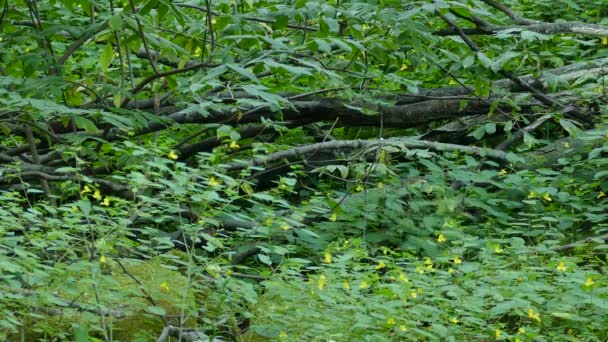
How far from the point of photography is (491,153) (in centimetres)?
658

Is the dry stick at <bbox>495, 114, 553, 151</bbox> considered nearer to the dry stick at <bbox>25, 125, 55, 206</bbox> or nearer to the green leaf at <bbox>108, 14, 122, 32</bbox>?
the dry stick at <bbox>25, 125, 55, 206</bbox>

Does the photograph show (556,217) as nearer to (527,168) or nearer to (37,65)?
(527,168)

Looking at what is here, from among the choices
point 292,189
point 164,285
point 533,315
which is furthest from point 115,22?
point 533,315

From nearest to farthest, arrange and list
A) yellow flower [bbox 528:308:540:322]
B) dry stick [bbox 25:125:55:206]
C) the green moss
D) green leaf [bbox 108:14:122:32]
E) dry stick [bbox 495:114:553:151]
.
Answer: the green moss → green leaf [bbox 108:14:122:32] → yellow flower [bbox 528:308:540:322] → dry stick [bbox 25:125:55:206] → dry stick [bbox 495:114:553:151]

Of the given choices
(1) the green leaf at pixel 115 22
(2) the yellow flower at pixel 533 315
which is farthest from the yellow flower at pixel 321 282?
(1) the green leaf at pixel 115 22

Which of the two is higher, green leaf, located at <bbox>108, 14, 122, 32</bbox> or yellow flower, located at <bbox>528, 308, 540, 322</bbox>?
green leaf, located at <bbox>108, 14, 122, 32</bbox>

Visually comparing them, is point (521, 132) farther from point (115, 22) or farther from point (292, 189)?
point (115, 22)

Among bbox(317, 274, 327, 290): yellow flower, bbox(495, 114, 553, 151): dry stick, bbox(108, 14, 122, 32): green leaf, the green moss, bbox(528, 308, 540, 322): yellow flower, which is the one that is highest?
bbox(108, 14, 122, 32): green leaf

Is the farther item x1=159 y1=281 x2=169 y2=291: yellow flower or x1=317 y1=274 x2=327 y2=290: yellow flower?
x1=317 y1=274 x2=327 y2=290: yellow flower

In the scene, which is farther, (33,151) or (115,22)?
(33,151)

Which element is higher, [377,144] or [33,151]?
[33,151]

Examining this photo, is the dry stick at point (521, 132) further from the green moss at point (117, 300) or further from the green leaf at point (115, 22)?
the green leaf at point (115, 22)

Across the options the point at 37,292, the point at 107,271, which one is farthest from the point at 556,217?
the point at 37,292

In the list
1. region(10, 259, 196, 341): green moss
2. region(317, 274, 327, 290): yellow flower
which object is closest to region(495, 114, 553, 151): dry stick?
region(317, 274, 327, 290): yellow flower
